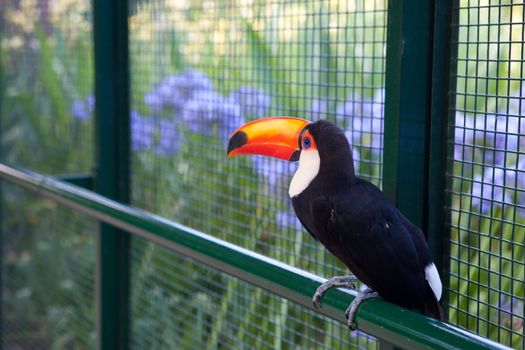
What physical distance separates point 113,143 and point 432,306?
1.67 m

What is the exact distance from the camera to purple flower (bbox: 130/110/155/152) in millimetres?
2760

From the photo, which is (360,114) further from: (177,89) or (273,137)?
(177,89)

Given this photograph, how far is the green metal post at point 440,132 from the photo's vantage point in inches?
59.4

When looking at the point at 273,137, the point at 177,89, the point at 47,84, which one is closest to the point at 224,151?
the point at 177,89

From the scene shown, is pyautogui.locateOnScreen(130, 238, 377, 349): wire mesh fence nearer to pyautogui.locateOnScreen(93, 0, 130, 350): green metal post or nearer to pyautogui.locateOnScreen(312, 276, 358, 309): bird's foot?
pyautogui.locateOnScreen(93, 0, 130, 350): green metal post

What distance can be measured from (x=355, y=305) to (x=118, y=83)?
171cm

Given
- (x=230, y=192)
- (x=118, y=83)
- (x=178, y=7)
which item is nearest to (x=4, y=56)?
(x=118, y=83)

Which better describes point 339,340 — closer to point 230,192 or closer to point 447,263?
point 447,263

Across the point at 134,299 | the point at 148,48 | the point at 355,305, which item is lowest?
the point at 134,299

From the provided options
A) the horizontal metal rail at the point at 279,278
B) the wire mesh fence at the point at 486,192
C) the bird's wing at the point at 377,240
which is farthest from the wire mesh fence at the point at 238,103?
the bird's wing at the point at 377,240

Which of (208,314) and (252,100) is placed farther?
(208,314)

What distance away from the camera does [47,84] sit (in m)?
3.63

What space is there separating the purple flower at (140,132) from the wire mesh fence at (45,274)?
654 mm

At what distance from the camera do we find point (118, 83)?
2.80 meters
